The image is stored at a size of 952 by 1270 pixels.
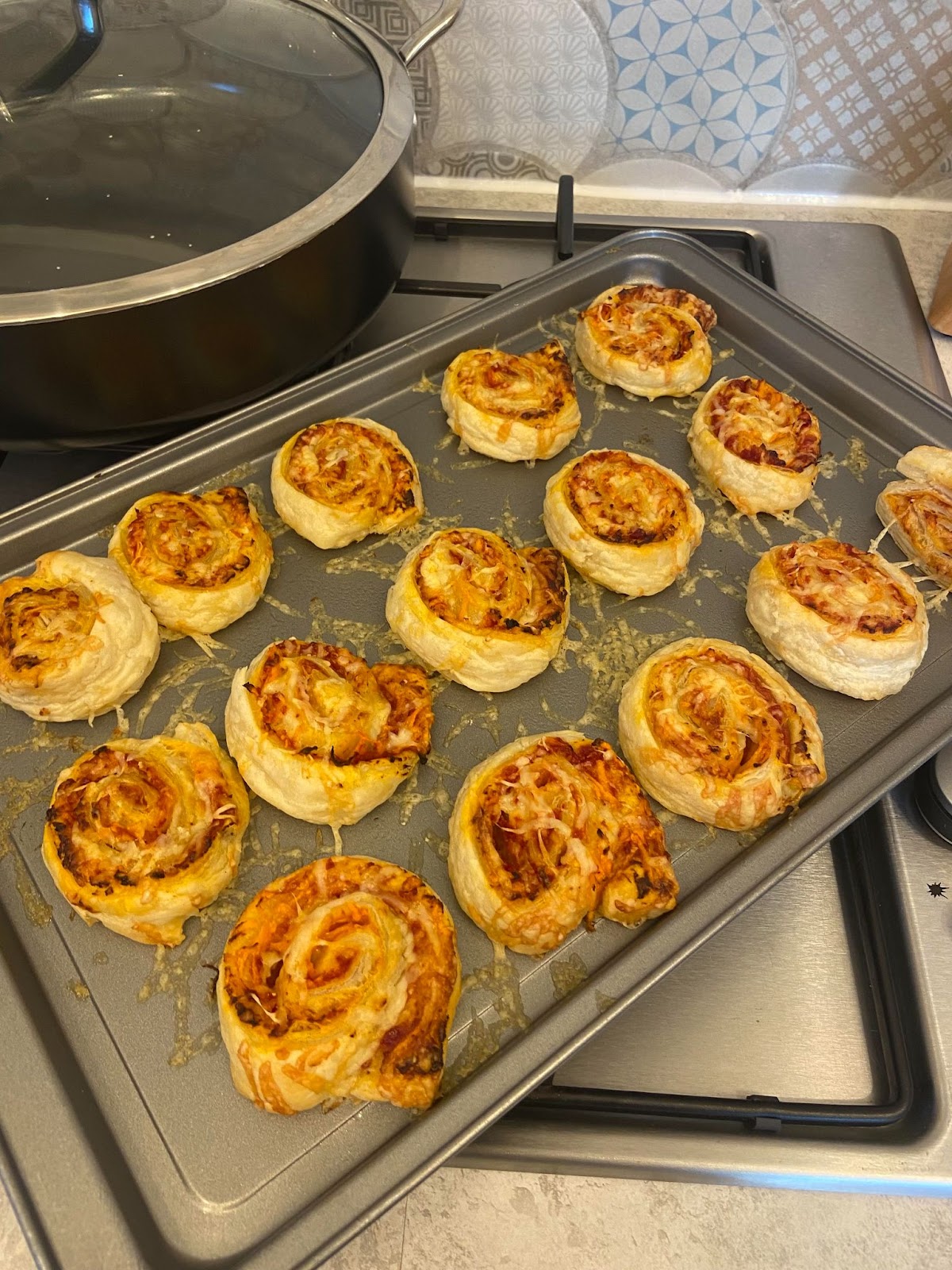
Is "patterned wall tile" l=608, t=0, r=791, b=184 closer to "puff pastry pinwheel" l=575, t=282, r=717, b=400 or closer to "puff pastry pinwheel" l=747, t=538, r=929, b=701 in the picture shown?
"puff pastry pinwheel" l=575, t=282, r=717, b=400

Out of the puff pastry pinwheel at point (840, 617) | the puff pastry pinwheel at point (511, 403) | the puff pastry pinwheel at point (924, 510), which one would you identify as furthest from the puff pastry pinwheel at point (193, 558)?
the puff pastry pinwheel at point (924, 510)

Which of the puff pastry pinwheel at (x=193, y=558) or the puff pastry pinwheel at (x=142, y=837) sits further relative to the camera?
the puff pastry pinwheel at (x=193, y=558)

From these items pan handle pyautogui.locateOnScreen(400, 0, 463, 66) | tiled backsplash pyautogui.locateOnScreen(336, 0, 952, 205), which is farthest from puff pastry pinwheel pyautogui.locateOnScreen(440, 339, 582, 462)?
tiled backsplash pyautogui.locateOnScreen(336, 0, 952, 205)

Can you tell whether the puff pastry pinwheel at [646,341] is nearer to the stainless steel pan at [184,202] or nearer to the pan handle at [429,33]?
the stainless steel pan at [184,202]

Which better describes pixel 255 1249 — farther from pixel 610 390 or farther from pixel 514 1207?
pixel 610 390

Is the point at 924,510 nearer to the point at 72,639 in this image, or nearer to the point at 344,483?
the point at 344,483
